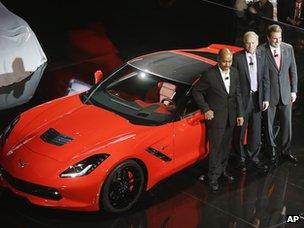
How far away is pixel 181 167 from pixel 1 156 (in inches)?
85.7

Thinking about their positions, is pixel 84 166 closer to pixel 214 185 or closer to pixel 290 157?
pixel 214 185

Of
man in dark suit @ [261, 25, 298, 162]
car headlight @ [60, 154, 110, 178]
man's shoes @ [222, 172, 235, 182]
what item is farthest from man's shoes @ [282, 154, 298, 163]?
car headlight @ [60, 154, 110, 178]

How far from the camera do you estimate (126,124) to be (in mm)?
6777

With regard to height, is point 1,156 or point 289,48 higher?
point 289,48

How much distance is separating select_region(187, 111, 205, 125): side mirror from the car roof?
1.34ft

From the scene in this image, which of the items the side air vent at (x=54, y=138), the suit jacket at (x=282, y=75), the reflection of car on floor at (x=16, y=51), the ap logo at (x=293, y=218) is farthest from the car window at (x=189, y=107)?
the reflection of car on floor at (x=16, y=51)

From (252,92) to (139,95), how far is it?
1449 millimetres

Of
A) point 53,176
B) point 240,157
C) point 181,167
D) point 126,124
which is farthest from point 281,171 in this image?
point 53,176

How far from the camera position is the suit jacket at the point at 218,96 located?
6.74 metres

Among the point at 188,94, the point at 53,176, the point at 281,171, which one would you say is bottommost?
the point at 281,171

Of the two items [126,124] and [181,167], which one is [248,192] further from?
[126,124]

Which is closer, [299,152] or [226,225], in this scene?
[226,225]

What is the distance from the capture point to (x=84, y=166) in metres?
6.19

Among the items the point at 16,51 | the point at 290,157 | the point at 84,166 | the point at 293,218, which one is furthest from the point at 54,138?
the point at 16,51
